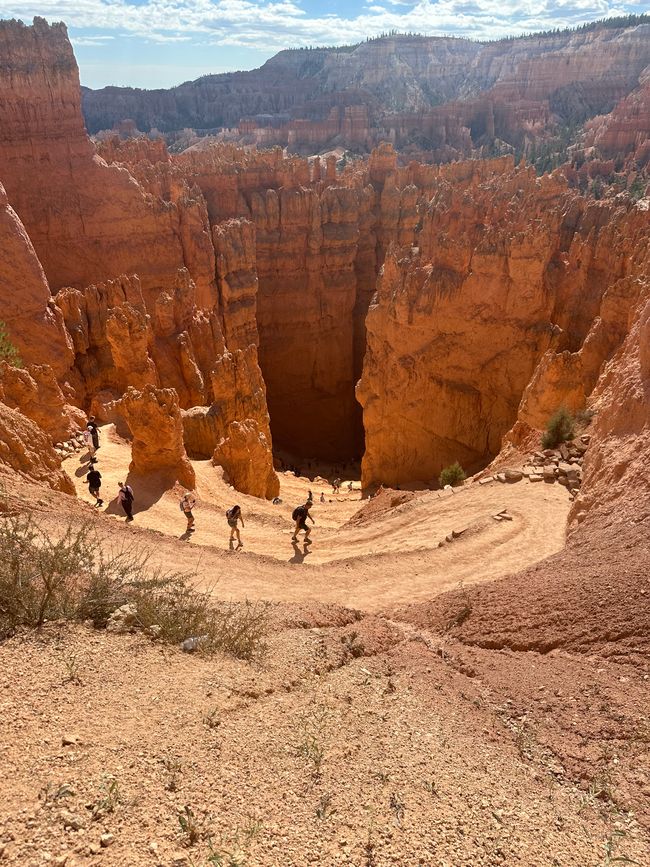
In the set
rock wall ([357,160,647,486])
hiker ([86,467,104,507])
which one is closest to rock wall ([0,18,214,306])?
rock wall ([357,160,647,486])

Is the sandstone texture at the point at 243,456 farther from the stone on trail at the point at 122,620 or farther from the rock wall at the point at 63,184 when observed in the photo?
the rock wall at the point at 63,184

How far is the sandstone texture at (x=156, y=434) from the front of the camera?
14.4 metres

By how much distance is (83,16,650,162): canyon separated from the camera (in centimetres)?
8669

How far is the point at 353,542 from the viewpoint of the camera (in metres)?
13.1

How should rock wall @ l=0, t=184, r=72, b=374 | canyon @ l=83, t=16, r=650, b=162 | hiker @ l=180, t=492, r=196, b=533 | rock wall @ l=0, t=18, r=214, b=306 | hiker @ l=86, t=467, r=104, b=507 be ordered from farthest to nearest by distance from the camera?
canyon @ l=83, t=16, r=650, b=162 < rock wall @ l=0, t=18, r=214, b=306 < rock wall @ l=0, t=184, r=72, b=374 < hiker @ l=86, t=467, r=104, b=507 < hiker @ l=180, t=492, r=196, b=533

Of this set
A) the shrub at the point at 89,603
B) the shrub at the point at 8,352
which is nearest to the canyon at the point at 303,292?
the shrub at the point at 8,352

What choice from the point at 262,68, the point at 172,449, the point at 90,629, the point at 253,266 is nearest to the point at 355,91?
the point at 262,68

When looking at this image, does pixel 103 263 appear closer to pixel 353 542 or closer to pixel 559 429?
pixel 353 542

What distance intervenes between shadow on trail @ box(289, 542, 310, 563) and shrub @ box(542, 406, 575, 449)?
583 centimetres

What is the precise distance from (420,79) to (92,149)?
123 metres

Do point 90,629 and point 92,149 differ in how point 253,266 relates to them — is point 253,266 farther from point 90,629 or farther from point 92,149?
point 90,629

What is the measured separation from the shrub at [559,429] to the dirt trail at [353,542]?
4.84 ft

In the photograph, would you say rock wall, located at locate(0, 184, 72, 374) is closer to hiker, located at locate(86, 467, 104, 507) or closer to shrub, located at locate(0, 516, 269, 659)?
hiker, located at locate(86, 467, 104, 507)

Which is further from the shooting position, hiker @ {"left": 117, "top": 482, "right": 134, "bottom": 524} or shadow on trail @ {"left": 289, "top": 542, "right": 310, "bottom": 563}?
hiker @ {"left": 117, "top": 482, "right": 134, "bottom": 524}
